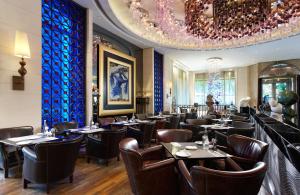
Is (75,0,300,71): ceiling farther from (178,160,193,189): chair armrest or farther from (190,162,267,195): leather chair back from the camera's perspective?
(190,162,267,195): leather chair back

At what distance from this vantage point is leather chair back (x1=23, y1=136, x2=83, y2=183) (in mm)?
2715

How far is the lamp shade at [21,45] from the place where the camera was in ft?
11.7

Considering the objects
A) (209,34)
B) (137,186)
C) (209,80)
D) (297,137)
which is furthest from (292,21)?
(209,80)

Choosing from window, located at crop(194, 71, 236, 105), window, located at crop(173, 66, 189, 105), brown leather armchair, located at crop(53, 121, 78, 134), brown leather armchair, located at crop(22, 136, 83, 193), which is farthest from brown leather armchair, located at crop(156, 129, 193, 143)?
window, located at crop(194, 71, 236, 105)

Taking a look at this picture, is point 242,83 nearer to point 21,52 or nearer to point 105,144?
point 105,144

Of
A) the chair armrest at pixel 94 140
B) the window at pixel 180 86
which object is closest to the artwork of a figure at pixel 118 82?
the chair armrest at pixel 94 140

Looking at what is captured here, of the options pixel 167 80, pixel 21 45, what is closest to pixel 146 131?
pixel 21 45

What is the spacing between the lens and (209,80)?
15047 millimetres

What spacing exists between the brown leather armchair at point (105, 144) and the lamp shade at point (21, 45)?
2.09m

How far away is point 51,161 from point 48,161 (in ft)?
0.13

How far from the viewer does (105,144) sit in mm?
3996

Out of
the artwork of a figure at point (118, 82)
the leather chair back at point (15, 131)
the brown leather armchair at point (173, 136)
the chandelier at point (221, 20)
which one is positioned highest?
the chandelier at point (221, 20)

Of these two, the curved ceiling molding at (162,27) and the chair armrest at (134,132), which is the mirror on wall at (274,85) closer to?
the curved ceiling molding at (162,27)

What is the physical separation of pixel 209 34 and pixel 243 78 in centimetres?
912
